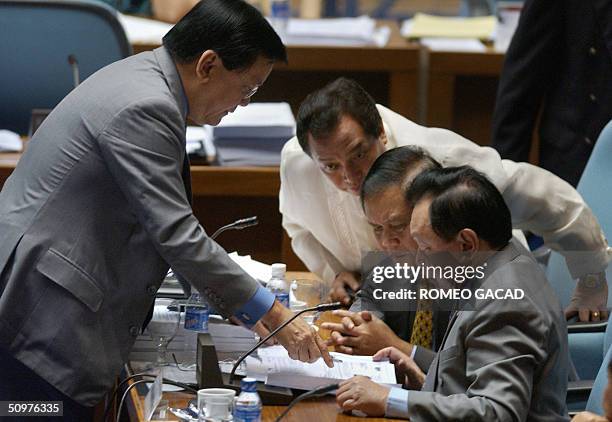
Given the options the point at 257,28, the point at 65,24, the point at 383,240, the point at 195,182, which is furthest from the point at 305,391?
the point at 65,24

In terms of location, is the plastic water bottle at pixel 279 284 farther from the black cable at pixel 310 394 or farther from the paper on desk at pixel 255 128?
the paper on desk at pixel 255 128

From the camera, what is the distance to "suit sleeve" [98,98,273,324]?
2.07 metres

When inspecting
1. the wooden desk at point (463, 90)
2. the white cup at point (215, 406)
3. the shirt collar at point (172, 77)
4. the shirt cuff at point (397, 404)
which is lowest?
the wooden desk at point (463, 90)

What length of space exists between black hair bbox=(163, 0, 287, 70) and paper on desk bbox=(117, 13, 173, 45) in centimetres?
206

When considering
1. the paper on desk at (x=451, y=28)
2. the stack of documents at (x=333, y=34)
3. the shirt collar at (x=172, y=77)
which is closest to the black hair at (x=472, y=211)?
the shirt collar at (x=172, y=77)

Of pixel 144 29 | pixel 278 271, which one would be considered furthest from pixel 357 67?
pixel 278 271

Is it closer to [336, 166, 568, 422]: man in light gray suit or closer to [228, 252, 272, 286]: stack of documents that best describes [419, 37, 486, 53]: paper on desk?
[228, 252, 272, 286]: stack of documents

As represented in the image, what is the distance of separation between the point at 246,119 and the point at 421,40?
55.7 inches

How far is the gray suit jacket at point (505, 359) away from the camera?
187 centimetres

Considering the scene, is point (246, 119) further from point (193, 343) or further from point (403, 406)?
point (403, 406)

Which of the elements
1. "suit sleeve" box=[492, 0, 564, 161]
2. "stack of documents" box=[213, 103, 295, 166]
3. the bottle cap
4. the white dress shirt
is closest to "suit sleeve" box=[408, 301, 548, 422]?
the bottle cap

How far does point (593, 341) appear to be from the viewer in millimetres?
2670

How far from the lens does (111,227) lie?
214 cm

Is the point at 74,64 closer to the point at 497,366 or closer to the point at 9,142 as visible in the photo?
the point at 9,142
